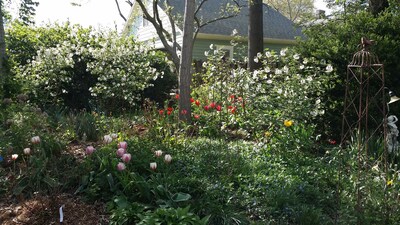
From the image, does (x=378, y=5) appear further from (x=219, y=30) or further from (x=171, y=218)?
(x=219, y=30)

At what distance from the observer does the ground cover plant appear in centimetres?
316

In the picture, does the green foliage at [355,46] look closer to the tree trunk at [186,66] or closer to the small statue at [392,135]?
the small statue at [392,135]

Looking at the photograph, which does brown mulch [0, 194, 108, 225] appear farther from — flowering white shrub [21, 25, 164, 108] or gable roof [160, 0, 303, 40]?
gable roof [160, 0, 303, 40]

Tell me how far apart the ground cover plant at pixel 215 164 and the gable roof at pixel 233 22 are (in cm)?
945

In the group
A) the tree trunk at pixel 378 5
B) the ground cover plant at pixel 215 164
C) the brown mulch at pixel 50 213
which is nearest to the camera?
the brown mulch at pixel 50 213

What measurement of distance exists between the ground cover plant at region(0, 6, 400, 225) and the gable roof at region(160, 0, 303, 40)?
9450 millimetres

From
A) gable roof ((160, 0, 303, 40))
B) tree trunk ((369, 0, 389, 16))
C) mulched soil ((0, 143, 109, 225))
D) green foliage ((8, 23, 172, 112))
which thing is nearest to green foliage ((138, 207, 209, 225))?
mulched soil ((0, 143, 109, 225))

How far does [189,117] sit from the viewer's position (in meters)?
6.16

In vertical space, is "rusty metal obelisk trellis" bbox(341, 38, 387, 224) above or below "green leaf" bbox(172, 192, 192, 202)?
above

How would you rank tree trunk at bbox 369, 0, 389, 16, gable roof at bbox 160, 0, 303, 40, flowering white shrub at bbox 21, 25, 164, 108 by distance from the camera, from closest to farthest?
tree trunk at bbox 369, 0, 389, 16, flowering white shrub at bbox 21, 25, 164, 108, gable roof at bbox 160, 0, 303, 40

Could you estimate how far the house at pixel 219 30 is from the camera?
15609 mm

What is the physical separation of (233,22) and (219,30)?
5.13 ft

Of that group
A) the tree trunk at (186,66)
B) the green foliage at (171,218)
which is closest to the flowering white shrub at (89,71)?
the tree trunk at (186,66)

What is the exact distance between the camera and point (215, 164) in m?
4.07
